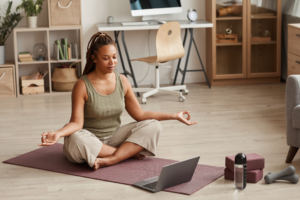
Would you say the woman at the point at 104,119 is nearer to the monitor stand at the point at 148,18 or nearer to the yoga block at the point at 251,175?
the yoga block at the point at 251,175

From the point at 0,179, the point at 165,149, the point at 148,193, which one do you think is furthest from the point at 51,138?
the point at 165,149

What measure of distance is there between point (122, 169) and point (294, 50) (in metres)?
2.28

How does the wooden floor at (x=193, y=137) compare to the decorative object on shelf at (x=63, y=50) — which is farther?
the decorative object on shelf at (x=63, y=50)

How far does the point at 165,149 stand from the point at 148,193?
703mm

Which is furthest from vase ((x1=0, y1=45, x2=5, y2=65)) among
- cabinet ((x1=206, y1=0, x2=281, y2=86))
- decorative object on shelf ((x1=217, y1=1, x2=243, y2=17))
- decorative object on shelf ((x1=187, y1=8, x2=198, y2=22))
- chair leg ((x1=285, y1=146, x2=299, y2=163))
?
chair leg ((x1=285, y1=146, x2=299, y2=163))

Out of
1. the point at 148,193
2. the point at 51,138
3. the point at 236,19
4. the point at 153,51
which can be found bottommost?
the point at 148,193

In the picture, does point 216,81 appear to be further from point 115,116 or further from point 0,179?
point 0,179

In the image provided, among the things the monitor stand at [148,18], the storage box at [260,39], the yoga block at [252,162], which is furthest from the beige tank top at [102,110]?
the storage box at [260,39]

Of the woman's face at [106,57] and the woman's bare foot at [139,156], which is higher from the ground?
the woman's face at [106,57]

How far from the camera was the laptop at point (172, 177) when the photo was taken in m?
2.09

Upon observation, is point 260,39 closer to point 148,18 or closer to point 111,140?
point 148,18

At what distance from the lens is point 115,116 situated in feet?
8.47

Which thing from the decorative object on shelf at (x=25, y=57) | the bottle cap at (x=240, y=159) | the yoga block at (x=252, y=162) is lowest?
the yoga block at (x=252, y=162)

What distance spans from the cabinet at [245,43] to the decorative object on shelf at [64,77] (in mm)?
1567
